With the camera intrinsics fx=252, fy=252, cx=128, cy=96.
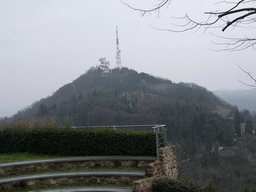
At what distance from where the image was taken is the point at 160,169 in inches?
338

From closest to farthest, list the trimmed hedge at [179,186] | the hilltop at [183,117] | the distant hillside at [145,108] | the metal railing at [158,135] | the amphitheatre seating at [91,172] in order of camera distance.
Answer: the trimmed hedge at [179,186]
the amphitheatre seating at [91,172]
the metal railing at [158,135]
the hilltop at [183,117]
the distant hillside at [145,108]

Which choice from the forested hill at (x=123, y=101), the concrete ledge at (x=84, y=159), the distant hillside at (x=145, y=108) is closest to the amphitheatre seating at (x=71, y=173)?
the concrete ledge at (x=84, y=159)

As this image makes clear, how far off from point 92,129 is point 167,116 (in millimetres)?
74425

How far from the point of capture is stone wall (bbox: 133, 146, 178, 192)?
7320 millimetres

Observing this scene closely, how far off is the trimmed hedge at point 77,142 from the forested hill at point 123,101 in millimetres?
50782

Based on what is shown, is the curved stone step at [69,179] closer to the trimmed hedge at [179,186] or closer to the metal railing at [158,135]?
the trimmed hedge at [179,186]

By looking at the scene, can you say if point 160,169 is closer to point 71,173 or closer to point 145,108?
point 71,173

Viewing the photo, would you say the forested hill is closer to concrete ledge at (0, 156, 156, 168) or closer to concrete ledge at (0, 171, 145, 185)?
concrete ledge at (0, 156, 156, 168)

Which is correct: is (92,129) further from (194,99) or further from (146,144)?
(194,99)

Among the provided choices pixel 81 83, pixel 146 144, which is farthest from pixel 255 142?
pixel 81 83

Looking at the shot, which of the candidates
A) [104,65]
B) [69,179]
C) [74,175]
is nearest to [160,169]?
[74,175]

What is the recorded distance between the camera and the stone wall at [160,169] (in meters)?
7.32

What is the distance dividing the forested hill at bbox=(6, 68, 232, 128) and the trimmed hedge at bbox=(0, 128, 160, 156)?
50.8 meters

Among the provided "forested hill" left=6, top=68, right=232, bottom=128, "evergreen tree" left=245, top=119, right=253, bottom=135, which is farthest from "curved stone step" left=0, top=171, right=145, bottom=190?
"evergreen tree" left=245, top=119, right=253, bottom=135
